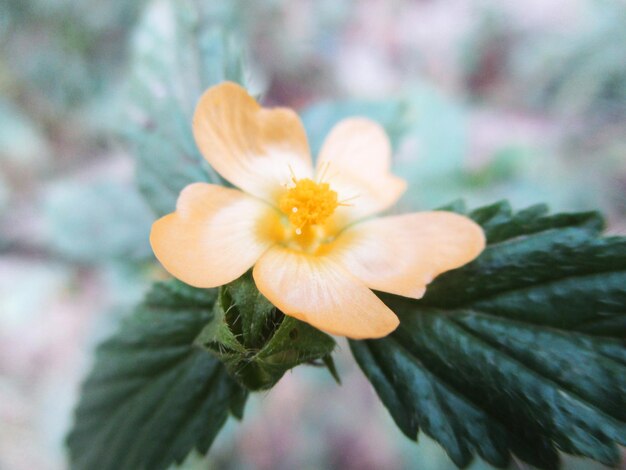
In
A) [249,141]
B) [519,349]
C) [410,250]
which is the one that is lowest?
[519,349]

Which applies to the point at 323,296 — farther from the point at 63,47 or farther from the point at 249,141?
the point at 63,47

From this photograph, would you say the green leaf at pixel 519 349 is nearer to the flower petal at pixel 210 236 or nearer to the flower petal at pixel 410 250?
the flower petal at pixel 410 250

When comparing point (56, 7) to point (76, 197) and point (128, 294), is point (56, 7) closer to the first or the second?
point (76, 197)

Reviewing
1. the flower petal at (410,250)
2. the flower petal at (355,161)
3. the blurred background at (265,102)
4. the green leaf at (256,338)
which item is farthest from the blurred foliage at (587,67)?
the green leaf at (256,338)

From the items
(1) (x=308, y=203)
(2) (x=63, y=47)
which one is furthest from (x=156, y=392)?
(2) (x=63, y=47)

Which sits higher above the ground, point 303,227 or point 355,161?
point 355,161

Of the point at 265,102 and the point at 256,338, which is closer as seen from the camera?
the point at 256,338

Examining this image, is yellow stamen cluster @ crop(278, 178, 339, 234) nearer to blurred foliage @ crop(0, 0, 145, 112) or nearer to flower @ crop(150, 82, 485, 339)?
flower @ crop(150, 82, 485, 339)
